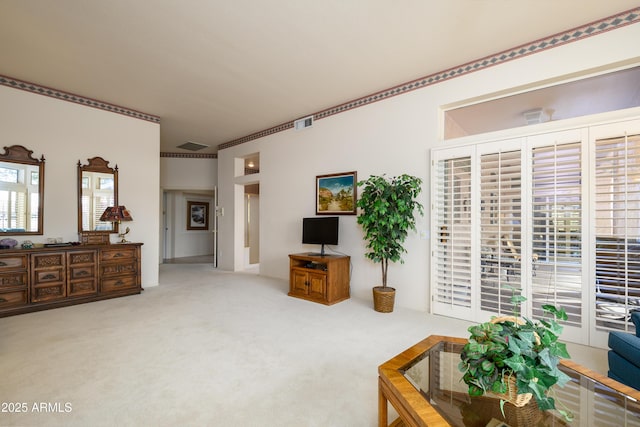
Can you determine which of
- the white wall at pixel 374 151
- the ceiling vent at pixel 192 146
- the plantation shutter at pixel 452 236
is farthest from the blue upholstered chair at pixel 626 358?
the ceiling vent at pixel 192 146

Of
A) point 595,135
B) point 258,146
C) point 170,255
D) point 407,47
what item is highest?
point 407,47

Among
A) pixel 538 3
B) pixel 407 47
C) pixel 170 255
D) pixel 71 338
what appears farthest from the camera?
pixel 170 255

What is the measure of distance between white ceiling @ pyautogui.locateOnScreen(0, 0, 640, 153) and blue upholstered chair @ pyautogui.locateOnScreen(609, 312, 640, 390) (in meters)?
2.65

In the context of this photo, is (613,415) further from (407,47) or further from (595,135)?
(407,47)

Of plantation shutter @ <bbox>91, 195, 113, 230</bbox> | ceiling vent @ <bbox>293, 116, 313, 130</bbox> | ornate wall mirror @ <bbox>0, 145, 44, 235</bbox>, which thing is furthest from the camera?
ceiling vent @ <bbox>293, 116, 313, 130</bbox>

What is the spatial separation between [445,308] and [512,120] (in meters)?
3.23

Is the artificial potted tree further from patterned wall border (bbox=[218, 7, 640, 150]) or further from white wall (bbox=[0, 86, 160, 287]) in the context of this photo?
white wall (bbox=[0, 86, 160, 287])

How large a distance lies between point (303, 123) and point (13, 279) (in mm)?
4508

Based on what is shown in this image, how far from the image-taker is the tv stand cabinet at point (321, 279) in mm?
3988

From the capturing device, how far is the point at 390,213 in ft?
11.4

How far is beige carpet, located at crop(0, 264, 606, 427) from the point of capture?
1695 mm

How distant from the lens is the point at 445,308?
343 cm

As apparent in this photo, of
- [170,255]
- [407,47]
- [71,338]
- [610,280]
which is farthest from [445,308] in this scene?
[170,255]

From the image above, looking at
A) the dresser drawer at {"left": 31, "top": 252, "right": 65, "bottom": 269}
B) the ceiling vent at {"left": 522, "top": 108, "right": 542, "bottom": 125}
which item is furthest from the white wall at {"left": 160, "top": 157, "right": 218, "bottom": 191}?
the ceiling vent at {"left": 522, "top": 108, "right": 542, "bottom": 125}
